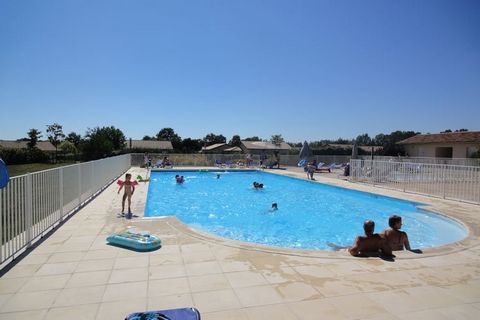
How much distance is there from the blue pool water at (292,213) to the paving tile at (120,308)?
5669mm

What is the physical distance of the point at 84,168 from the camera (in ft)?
33.5

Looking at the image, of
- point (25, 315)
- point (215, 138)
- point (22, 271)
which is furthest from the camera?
point (215, 138)

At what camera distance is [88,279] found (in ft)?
13.9

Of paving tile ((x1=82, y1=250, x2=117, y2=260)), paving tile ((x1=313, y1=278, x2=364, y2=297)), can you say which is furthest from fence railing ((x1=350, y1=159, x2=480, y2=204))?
paving tile ((x1=82, y1=250, x2=117, y2=260))

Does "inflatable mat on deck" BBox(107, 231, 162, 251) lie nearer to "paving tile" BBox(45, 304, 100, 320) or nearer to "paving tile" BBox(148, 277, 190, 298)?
"paving tile" BBox(148, 277, 190, 298)

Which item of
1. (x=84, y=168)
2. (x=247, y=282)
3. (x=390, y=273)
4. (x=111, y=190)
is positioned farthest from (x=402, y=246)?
(x=111, y=190)

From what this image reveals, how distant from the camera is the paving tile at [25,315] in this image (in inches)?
127

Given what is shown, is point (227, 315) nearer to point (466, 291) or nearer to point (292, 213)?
point (466, 291)

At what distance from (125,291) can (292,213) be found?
960 centimetres

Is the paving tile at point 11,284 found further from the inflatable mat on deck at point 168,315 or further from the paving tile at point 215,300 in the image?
the paving tile at point 215,300

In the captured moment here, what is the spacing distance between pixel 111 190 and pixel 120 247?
8321 millimetres

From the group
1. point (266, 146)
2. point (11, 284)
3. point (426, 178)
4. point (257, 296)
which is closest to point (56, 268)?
point (11, 284)

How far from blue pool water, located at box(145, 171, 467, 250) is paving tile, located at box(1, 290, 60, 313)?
235 inches

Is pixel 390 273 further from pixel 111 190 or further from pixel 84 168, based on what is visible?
pixel 111 190
